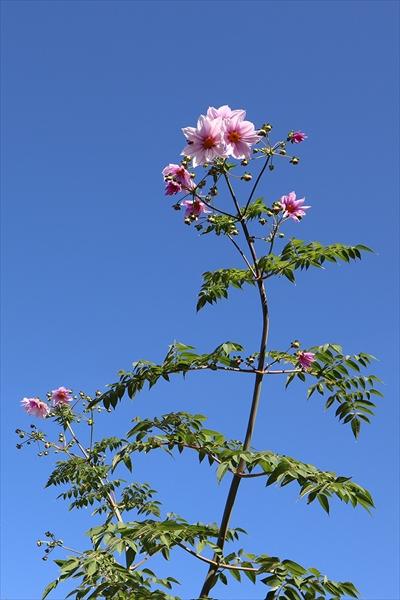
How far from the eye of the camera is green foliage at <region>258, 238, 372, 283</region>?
3.94m

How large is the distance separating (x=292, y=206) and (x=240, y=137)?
68cm

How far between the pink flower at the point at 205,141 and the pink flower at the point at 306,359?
1332mm

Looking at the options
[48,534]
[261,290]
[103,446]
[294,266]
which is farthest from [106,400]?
[48,534]

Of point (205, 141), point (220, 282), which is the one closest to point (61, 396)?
point (220, 282)

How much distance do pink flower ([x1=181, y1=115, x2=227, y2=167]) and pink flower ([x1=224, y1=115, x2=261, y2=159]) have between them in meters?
0.07

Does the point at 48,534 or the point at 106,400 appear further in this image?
the point at 48,534


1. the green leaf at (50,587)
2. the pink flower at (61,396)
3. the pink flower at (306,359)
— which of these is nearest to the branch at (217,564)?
the green leaf at (50,587)

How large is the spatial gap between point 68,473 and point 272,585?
515cm

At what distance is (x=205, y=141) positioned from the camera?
3.78 meters

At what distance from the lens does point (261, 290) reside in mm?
3922

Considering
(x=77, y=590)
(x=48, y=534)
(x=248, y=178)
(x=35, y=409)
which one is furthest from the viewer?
(x=35, y=409)

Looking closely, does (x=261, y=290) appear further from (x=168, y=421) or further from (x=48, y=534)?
(x=48, y=534)

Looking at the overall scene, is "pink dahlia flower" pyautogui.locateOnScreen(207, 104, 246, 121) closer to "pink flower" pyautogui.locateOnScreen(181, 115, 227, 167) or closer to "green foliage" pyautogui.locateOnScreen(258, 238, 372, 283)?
"pink flower" pyautogui.locateOnScreen(181, 115, 227, 167)

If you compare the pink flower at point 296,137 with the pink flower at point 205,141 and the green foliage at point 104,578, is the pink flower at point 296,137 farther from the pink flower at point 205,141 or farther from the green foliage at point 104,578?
the green foliage at point 104,578
